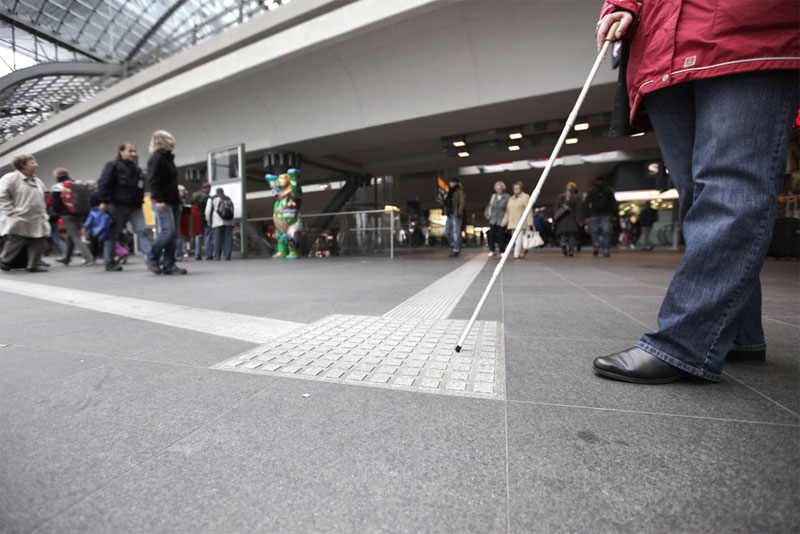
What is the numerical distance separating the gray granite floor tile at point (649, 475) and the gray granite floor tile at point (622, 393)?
9 cm

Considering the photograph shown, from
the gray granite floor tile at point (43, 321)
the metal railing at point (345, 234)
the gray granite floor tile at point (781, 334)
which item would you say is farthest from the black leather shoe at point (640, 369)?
the metal railing at point (345, 234)

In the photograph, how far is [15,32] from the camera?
8.53ft

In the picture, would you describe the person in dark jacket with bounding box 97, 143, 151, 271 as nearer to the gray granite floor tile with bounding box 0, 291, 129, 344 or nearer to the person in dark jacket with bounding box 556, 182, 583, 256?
the gray granite floor tile with bounding box 0, 291, 129, 344

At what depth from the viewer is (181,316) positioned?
2637mm

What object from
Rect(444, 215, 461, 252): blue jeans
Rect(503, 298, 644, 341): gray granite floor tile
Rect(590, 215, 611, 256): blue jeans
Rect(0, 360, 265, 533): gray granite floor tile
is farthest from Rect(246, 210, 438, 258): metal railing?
Rect(0, 360, 265, 533): gray granite floor tile

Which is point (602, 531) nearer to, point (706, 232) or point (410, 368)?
point (410, 368)

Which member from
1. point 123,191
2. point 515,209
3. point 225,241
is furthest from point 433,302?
point 225,241

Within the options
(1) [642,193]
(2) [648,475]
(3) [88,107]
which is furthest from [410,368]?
(1) [642,193]

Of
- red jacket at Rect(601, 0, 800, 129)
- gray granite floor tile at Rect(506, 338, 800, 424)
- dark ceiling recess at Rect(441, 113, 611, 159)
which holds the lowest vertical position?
gray granite floor tile at Rect(506, 338, 800, 424)

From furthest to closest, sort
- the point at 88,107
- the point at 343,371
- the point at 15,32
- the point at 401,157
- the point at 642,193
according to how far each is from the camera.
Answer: the point at 642,193 → the point at 401,157 → the point at 88,107 → the point at 15,32 → the point at 343,371

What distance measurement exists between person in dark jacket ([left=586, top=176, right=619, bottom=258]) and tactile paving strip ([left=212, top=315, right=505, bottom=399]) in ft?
27.2

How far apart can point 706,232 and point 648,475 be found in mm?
921

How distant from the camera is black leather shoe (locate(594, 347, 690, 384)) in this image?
1347 millimetres

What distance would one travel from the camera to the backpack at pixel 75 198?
25.7 ft
